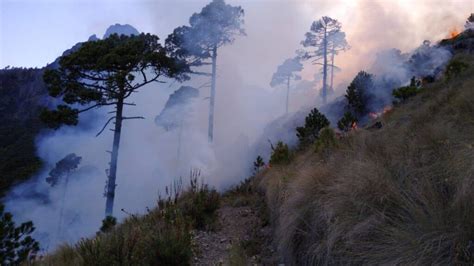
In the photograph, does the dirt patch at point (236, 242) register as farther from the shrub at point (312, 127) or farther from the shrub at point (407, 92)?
the shrub at point (407, 92)

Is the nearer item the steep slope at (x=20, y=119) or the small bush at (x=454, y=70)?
the small bush at (x=454, y=70)

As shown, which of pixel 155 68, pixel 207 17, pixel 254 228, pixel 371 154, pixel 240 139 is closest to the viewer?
pixel 371 154

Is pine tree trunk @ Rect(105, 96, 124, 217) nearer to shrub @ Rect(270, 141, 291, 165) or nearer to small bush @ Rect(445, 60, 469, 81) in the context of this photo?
shrub @ Rect(270, 141, 291, 165)

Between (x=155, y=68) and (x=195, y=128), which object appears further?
(x=195, y=128)

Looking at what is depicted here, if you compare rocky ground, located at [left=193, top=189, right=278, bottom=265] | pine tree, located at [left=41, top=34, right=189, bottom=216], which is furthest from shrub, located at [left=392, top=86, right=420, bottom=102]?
pine tree, located at [left=41, top=34, right=189, bottom=216]

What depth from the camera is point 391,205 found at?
3.34 metres

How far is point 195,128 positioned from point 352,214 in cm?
3253

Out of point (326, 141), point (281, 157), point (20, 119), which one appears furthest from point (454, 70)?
point (20, 119)

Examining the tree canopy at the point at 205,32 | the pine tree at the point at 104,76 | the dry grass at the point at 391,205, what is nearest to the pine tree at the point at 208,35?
the tree canopy at the point at 205,32

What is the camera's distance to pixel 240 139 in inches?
1351

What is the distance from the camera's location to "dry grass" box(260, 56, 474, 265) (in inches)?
106

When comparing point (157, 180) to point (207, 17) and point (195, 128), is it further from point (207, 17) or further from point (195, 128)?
point (207, 17)

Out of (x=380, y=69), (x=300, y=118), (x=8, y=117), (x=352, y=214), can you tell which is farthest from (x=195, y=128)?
(x=8, y=117)

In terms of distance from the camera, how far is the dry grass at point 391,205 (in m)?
2.70
